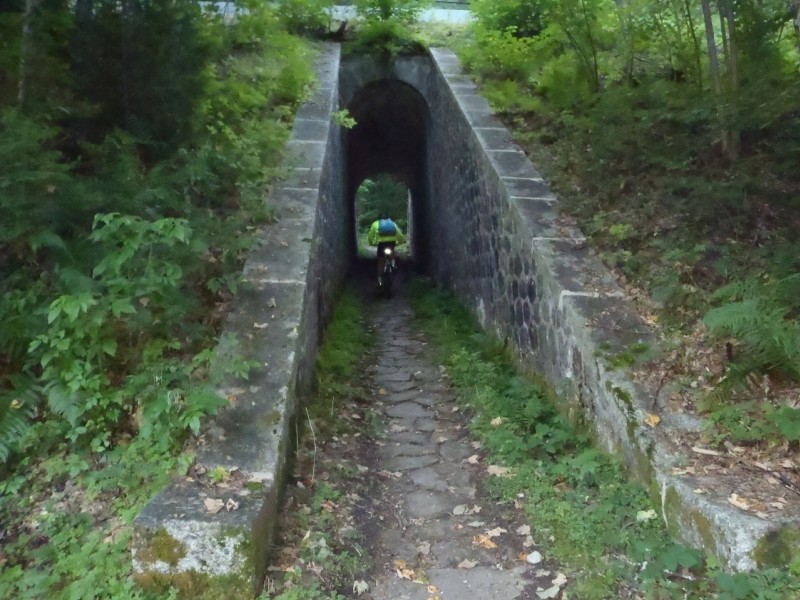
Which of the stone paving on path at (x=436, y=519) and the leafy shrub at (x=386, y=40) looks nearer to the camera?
the stone paving on path at (x=436, y=519)

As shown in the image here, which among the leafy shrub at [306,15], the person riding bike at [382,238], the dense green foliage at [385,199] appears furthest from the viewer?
the dense green foliage at [385,199]

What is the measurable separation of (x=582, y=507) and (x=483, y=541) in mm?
621

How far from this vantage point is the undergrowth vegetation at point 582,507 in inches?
121

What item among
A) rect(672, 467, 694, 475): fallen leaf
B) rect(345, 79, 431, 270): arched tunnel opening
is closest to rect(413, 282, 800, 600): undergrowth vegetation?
rect(672, 467, 694, 475): fallen leaf

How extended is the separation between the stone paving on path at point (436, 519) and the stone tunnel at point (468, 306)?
2.34 feet

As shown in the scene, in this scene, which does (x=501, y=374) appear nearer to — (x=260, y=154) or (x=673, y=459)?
(x=673, y=459)

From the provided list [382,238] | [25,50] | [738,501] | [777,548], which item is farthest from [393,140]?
[777,548]

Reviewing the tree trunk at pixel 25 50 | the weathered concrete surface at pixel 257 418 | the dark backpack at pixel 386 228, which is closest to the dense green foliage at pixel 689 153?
the weathered concrete surface at pixel 257 418

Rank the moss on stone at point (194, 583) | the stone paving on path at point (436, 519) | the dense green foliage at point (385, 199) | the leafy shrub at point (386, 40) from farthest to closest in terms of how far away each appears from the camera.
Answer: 1. the dense green foliage at point (385, 199)
2. the leafy shrub at point (386, 40)
3. the stone paving on path at point (436, 519)
4. the moss on stone at point (194, 583)

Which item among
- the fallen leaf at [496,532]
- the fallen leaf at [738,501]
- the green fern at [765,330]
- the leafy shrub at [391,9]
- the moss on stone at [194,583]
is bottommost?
the fallen leaf at [496,532]

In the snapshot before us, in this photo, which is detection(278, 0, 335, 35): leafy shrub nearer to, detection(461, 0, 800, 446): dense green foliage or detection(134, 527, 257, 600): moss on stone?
detection(461, 0, 800, 446): dense green foliage

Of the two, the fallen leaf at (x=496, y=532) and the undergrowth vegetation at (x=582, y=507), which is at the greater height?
the undergrowth vegetation at (x=582, y=507)

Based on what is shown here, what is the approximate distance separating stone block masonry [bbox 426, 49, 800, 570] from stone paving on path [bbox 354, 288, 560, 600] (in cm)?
82

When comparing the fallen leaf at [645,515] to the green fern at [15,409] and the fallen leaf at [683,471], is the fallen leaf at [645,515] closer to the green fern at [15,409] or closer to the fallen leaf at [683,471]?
the fallen leaf at [683,471]
